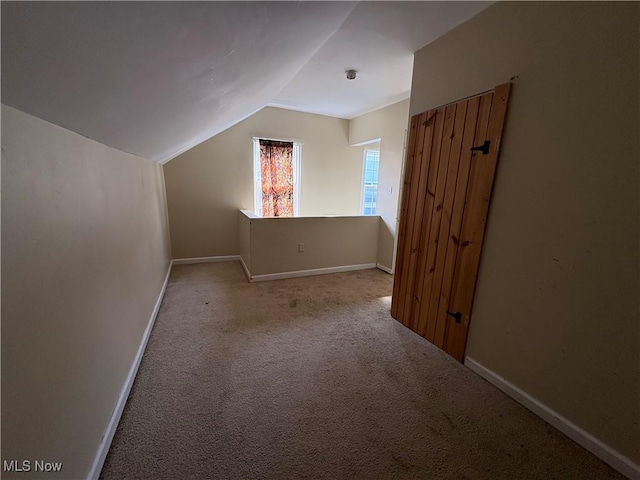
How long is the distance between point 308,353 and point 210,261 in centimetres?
280

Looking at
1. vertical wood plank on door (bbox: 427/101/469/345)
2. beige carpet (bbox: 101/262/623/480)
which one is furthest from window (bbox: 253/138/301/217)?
vertical wood plank on door (bbox: 427/101/469/345)

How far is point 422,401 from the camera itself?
5.12ft

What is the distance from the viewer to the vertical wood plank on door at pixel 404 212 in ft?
7.29

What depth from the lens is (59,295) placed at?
2.99 feet

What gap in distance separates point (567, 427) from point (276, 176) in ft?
13.8

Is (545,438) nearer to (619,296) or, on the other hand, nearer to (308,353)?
(619,296)

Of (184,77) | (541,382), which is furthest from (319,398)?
(184,77)

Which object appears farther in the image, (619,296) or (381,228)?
(381,228)

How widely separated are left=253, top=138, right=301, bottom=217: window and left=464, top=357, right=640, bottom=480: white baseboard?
3602 millimetres

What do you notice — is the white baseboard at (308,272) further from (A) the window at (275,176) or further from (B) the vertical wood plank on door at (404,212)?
(A) the window at (275,176)

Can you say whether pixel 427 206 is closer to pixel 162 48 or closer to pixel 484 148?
A: pixel 484 148

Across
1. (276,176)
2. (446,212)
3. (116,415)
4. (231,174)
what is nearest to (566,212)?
(446,212)

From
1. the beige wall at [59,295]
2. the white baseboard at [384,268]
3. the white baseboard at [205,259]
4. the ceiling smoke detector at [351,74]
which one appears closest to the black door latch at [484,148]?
the ceiling smoke detector at [351,74]

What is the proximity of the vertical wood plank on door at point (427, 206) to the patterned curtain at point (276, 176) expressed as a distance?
113 inches
